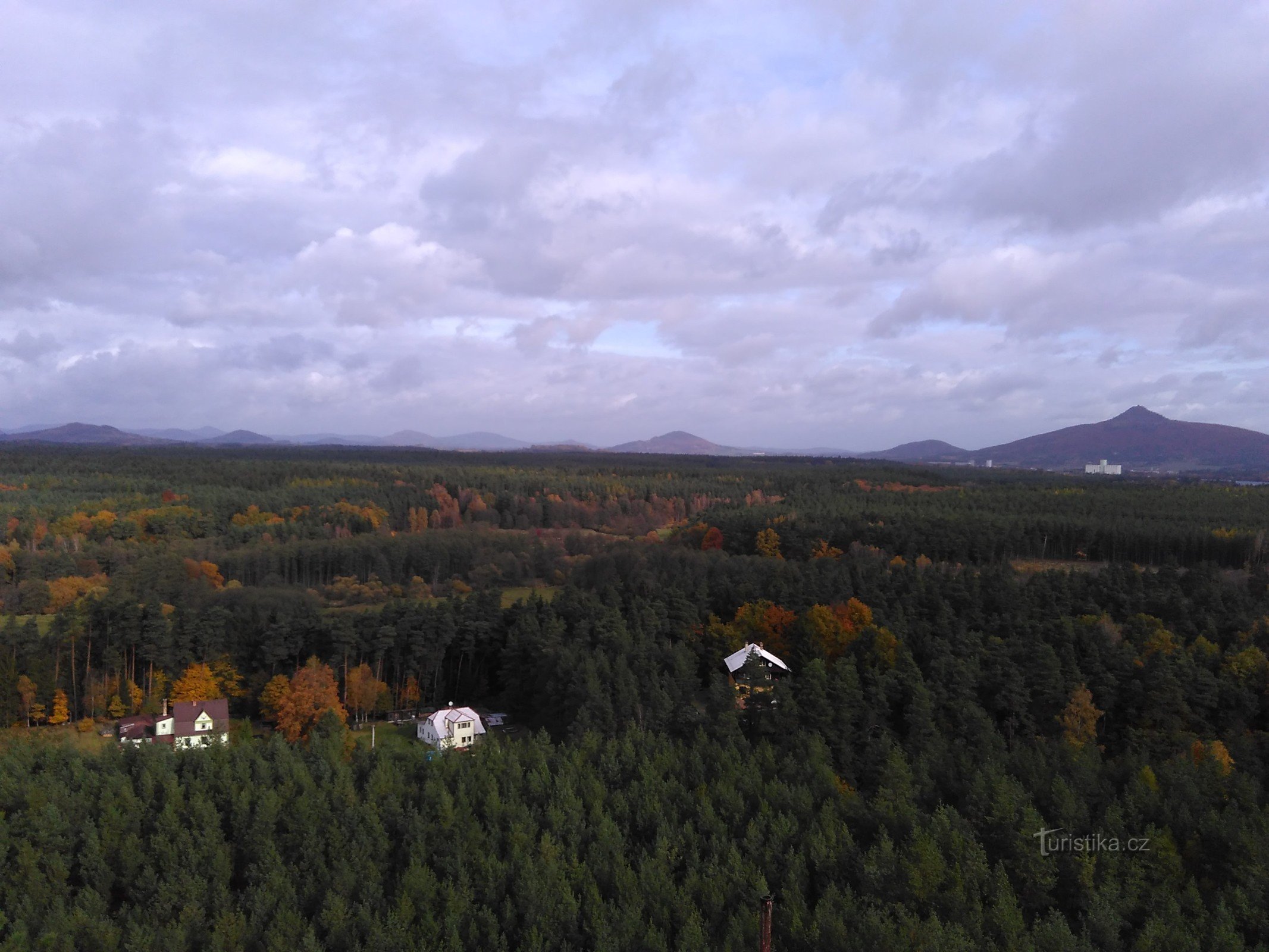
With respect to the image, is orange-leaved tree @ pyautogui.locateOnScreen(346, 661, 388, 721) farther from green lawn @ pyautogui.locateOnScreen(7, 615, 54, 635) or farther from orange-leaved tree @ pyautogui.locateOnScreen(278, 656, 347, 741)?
green lawn @ pyautogui.locateOnScreen(7, 615, 54, 635)

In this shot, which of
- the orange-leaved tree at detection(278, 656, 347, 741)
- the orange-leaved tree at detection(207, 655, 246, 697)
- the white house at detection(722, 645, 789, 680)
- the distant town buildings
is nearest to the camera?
the distant town buildings

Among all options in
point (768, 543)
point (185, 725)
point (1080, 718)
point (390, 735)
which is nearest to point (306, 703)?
point (390, 735)

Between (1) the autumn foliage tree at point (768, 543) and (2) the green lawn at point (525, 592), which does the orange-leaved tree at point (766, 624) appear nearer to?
(2) the green lawn at point (525, 592)

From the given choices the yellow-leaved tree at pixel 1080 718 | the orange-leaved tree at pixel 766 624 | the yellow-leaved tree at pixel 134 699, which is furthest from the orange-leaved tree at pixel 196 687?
the yellow-leaved tree at pixel 1080 718

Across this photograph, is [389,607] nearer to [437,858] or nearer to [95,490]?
[437,858]

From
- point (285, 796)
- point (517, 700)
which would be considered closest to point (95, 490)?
point (517, 700)

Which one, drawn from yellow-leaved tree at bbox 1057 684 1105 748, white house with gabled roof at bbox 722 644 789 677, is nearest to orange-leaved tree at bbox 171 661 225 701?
white house with gabled roof at bbox 722 644 789 677

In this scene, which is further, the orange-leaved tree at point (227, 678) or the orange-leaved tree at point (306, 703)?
the orange-leaved tree at point (227, 678)
